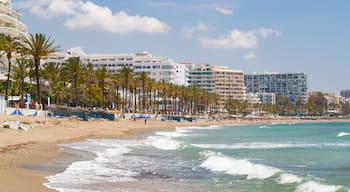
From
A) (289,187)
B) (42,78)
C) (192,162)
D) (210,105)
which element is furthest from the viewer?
(210,105)

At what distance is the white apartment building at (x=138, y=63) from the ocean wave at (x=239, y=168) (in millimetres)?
150037

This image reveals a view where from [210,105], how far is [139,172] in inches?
6907

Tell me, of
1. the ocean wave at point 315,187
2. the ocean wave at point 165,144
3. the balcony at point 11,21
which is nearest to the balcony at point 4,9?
the balcony at point 11,21

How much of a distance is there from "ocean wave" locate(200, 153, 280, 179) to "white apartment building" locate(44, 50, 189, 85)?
150037mm

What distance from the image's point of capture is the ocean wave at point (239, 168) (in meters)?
20.4

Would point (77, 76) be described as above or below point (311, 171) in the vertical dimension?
above

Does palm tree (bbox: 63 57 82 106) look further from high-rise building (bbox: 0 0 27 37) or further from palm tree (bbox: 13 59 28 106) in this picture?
high-rise building (bbox: 0 0 27 37)

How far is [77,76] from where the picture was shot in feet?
286

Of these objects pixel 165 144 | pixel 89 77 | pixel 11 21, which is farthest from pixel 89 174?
pixel 89 77

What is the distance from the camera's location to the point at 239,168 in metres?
22.6

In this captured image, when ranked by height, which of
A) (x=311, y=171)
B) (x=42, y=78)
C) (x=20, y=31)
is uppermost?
(x=20, y=31)

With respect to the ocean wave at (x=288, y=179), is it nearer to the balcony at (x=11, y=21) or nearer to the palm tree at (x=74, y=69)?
the palm tree at (x=74, y=69)

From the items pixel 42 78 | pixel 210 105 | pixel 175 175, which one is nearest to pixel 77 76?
pixel 42 78

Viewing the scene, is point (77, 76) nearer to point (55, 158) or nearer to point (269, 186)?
point (55, 158)
